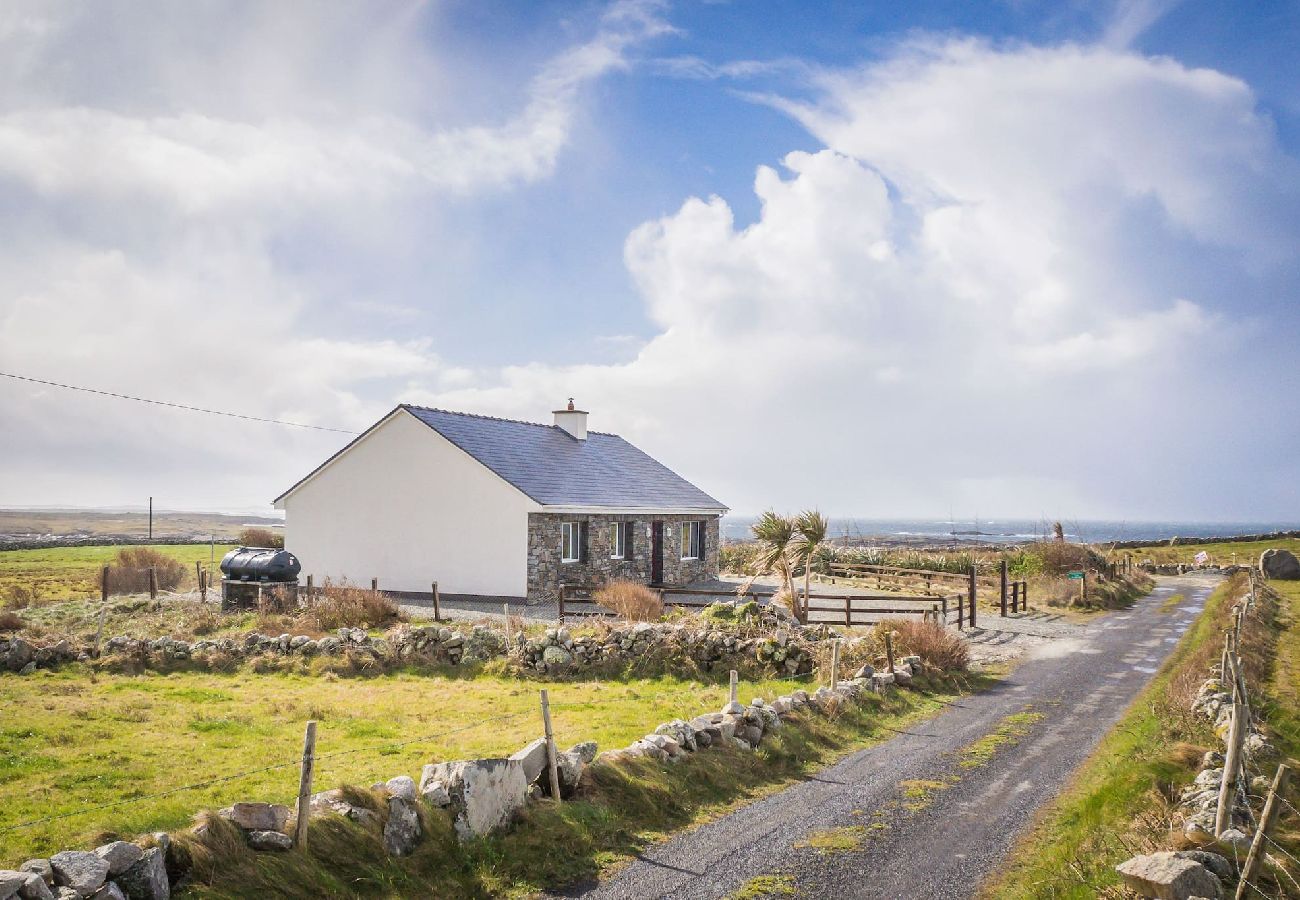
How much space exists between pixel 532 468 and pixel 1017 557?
93.2 ft

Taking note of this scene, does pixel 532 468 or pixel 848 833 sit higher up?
pixel 532 468

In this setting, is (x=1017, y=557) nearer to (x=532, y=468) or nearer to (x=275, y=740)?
(x=532, y=468)

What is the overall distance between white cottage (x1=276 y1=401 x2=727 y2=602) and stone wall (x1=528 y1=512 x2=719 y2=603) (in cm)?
5

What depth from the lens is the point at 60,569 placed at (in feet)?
152

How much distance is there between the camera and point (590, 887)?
8.07 meters

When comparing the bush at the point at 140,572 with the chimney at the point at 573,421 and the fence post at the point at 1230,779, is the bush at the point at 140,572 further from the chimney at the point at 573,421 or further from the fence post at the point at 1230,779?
the fence post at the point at 1230,779

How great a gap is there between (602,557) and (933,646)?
16115 mm

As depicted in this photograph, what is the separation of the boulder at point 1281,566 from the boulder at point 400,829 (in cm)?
5361

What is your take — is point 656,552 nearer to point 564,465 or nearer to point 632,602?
point 564,465

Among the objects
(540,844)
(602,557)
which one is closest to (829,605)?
(602,557)

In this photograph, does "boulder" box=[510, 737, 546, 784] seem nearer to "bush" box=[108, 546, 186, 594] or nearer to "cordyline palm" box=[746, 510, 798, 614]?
"cordyline palm" box=[746, 510, 798, 614]

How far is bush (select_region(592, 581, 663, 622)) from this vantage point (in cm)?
2293

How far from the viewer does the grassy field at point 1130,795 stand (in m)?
8.13

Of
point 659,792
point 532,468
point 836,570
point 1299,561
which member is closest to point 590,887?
point 659,792
